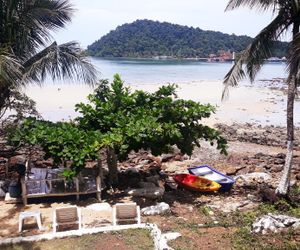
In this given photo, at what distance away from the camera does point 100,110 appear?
520 inches

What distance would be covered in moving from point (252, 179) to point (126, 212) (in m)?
6.74

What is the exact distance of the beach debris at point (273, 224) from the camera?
10180mm

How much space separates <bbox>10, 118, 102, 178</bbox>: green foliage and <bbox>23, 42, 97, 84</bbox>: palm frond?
1.58 meters

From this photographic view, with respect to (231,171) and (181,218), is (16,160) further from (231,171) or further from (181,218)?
(231,171)

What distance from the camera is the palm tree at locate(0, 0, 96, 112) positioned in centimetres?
1179

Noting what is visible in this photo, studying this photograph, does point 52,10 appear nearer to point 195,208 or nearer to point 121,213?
point 121,213

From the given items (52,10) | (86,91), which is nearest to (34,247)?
(52,10)

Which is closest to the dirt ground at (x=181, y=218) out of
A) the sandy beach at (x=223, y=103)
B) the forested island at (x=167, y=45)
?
the sandy beach at (x=223, y=103)

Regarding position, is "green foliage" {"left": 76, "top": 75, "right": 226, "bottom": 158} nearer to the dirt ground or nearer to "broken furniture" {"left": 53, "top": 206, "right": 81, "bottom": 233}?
the dirt ground

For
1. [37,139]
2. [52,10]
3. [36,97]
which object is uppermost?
[52,10]

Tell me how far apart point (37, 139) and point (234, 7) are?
7.10m

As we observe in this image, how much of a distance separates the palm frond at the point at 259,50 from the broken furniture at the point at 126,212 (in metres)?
4.81

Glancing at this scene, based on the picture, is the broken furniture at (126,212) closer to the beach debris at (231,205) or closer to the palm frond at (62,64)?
the beach debris at (231,205)

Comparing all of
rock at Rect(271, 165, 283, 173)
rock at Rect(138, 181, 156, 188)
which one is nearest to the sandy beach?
Result: rock at Rect(271, 165, 283, 173)
